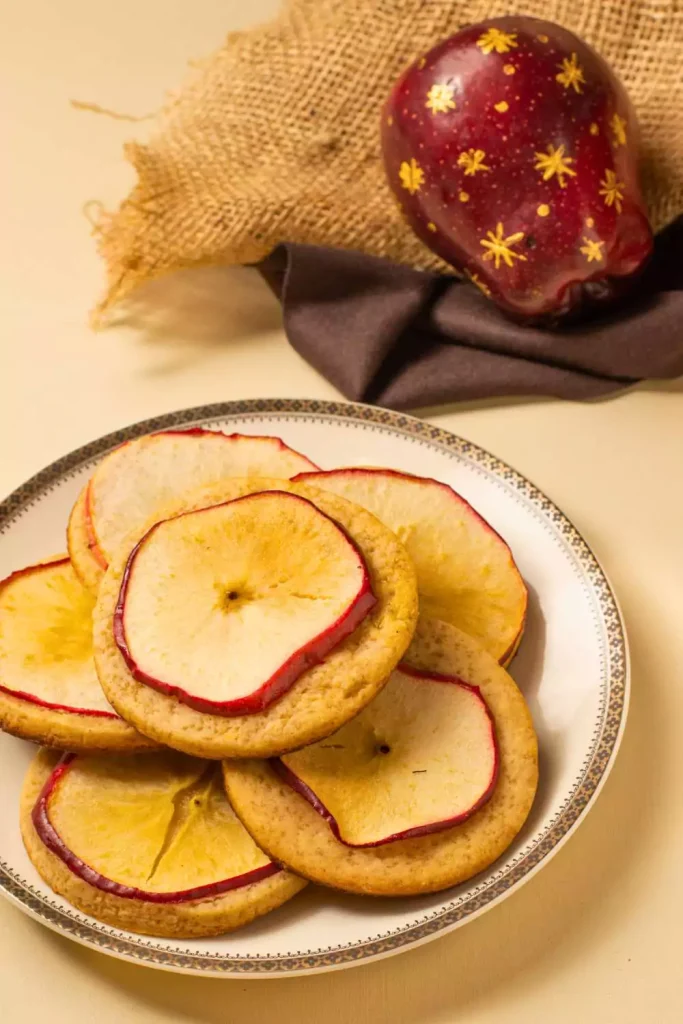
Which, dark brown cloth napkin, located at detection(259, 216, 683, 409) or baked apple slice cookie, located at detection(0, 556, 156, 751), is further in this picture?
dark brown cloth napkin, located at detection(259, 216, 683, 409)

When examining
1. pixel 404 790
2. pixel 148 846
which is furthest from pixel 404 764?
pixel 148 846

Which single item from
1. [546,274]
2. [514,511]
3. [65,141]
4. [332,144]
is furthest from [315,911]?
[65,141]

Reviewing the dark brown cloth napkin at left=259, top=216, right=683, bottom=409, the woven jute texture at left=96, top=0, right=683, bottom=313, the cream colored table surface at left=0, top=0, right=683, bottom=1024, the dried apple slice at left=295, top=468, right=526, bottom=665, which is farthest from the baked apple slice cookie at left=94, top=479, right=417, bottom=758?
the woven jute texture at left=96, top=0, right=683, bottom=313

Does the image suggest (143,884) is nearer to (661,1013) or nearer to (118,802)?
(118,802)

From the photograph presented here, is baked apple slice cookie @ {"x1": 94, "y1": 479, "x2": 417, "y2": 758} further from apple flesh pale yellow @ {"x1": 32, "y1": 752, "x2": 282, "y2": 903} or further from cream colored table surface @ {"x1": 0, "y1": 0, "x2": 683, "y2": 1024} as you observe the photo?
cream colored table surface @ {"x1": 0, "y1": 0, "x2": 683, "y2": 1024}

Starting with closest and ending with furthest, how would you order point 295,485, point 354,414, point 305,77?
point 295,485
point 354,414
point 305,77

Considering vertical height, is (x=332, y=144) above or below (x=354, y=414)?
above
